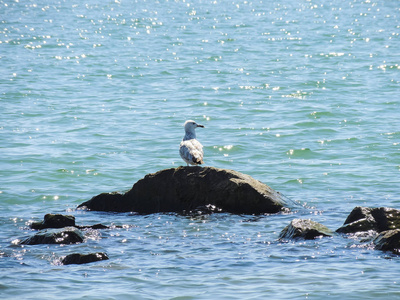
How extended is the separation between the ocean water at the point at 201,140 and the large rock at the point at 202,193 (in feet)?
0.96

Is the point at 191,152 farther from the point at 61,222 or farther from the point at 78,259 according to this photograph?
the point at 78,259

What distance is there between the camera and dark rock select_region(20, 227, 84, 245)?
10.7 m

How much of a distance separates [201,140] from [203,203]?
7.38m

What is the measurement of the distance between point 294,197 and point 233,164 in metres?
3.41

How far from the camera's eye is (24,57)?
3506 centimetres

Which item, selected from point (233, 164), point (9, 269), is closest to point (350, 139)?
point (233, 164)

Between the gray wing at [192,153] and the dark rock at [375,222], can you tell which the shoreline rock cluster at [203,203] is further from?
the gray wing at [192,153]

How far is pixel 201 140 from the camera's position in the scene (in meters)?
19.8

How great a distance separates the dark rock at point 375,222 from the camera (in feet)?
35.5

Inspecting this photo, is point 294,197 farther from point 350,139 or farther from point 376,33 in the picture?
point 376,33

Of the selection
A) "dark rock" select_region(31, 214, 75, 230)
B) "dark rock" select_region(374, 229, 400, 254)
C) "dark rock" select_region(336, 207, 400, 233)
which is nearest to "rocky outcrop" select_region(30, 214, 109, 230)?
"dark rock" select_region(31, 214, 75, 230)

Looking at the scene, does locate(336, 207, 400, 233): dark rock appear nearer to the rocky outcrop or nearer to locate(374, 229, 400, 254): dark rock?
locate(374, 229, 400, 254): dark rock

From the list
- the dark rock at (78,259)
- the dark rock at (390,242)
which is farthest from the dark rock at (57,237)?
the dark rock at (390,242)

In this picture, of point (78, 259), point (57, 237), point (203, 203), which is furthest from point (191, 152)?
point (78, 259)
